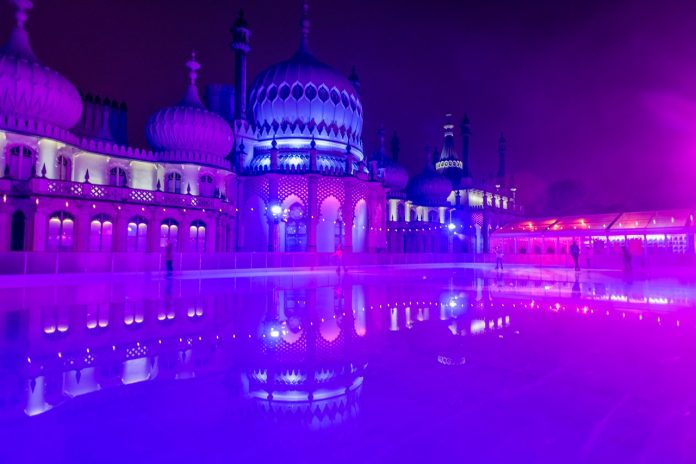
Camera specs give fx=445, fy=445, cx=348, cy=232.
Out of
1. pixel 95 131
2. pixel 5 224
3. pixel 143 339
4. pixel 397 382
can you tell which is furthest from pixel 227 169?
pixel 397 382

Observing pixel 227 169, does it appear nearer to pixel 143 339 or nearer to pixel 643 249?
pixel 143 339

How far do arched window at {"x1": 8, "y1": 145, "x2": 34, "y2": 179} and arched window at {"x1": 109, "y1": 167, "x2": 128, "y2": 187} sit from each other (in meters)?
5.73

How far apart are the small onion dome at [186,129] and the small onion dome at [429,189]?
3357 centimetres

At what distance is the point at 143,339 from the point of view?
19.3 ft

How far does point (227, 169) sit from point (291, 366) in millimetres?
34413

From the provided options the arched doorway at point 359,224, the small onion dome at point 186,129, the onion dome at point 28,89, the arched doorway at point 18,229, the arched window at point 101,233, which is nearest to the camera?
the arched doorway at point 18,229

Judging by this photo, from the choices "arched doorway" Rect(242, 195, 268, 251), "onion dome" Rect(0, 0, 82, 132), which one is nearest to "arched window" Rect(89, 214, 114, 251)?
"onion dome" Rect(0, 0, 82, 132)

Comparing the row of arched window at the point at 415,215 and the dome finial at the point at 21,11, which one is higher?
the dome finial at the point at 21,11

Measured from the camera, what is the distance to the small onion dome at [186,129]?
3416cm

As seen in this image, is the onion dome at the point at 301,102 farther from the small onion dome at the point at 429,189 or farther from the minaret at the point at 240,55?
the small onion dome at the point at 429,189

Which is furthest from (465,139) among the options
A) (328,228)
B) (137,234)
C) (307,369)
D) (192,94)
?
(307,369)

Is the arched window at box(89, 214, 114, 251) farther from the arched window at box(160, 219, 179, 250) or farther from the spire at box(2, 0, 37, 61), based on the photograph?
the spire at box(2, 0, 37, 61)

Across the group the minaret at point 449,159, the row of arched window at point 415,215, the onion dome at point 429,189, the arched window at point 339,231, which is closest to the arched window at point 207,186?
the arched window at point 339,231

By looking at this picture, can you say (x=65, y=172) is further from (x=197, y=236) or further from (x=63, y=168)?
(x=197, y=236)
